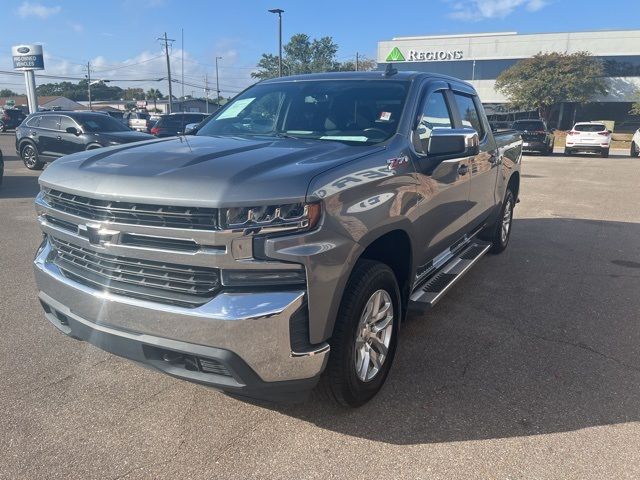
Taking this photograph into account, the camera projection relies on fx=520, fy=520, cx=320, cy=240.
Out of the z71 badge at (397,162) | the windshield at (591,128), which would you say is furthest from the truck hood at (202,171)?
the windshield at (591,128)

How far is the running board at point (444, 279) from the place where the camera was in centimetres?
370

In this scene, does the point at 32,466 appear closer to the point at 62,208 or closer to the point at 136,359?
the point at 136,359

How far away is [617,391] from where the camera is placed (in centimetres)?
332

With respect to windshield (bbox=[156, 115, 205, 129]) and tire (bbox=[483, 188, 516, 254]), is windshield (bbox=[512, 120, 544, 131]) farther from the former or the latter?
tire (bbox=[483, 188, 516, 254])

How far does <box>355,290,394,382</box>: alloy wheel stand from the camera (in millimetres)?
2961

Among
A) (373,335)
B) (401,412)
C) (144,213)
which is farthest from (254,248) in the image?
(401,412)

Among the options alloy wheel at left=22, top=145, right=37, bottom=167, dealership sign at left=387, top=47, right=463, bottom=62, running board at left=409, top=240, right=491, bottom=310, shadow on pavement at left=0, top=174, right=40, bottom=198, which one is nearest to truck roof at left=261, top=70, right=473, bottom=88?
running board at left=409, top=240, right=491, bottom=310

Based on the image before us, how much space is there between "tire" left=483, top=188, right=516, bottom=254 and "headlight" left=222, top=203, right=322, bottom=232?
13.8 feet

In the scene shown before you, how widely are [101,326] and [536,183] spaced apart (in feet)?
45.2

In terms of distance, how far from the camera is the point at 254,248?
235 cm

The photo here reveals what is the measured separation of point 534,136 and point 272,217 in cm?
2569

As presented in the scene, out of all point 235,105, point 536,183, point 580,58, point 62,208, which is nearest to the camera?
point 62,208

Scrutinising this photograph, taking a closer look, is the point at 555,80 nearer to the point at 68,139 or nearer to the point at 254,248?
the point at 68,139

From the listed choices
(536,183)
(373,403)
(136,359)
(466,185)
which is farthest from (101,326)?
(536,183)
